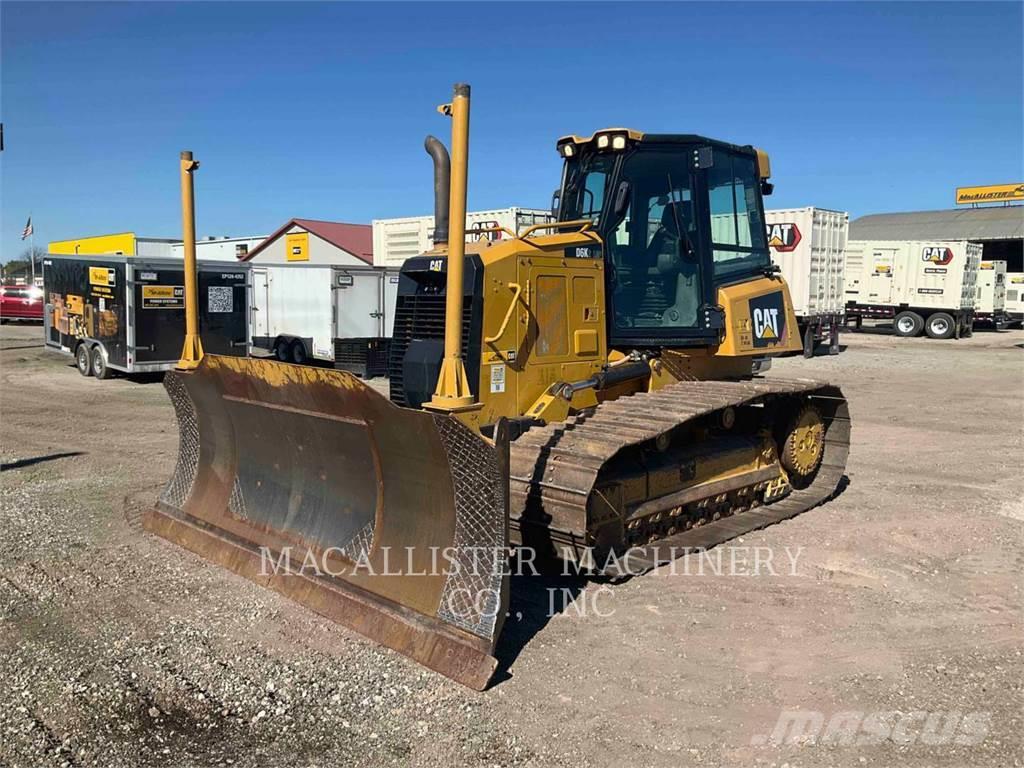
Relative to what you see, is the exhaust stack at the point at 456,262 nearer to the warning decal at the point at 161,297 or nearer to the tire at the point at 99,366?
the warning decal at the point at 161,297

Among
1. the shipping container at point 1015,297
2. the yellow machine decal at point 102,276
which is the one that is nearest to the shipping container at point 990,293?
the shipping container at point 1015,297

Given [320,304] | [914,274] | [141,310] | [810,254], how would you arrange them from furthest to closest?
[914,274]
[810,254]
[320,304]
[141,310]

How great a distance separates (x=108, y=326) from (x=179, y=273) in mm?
1878

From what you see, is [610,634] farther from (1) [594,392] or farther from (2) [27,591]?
(2) [27,591]

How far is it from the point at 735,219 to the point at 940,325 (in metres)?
26.3

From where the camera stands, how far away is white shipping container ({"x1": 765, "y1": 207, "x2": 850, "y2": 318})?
72.3 ft

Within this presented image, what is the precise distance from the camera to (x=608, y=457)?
5238 mm

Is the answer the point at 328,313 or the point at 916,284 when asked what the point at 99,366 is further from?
the point at 916,284

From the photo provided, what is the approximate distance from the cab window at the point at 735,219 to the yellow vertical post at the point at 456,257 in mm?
3140

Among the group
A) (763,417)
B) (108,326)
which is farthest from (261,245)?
(763,417)

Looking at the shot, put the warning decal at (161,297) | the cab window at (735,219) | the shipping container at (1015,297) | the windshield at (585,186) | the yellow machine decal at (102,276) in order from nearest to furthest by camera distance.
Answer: the windshield at (585,186) < the cab window at (735,219) < the warning decal at (161,297) < the yellow machine decal at (102,276) < the shipping container at (1015,297)

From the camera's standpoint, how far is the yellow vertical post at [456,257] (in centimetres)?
429

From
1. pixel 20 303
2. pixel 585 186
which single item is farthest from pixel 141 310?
pixel 20 303

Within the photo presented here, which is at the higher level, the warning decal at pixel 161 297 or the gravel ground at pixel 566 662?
the warning decal at pixel 161 297
